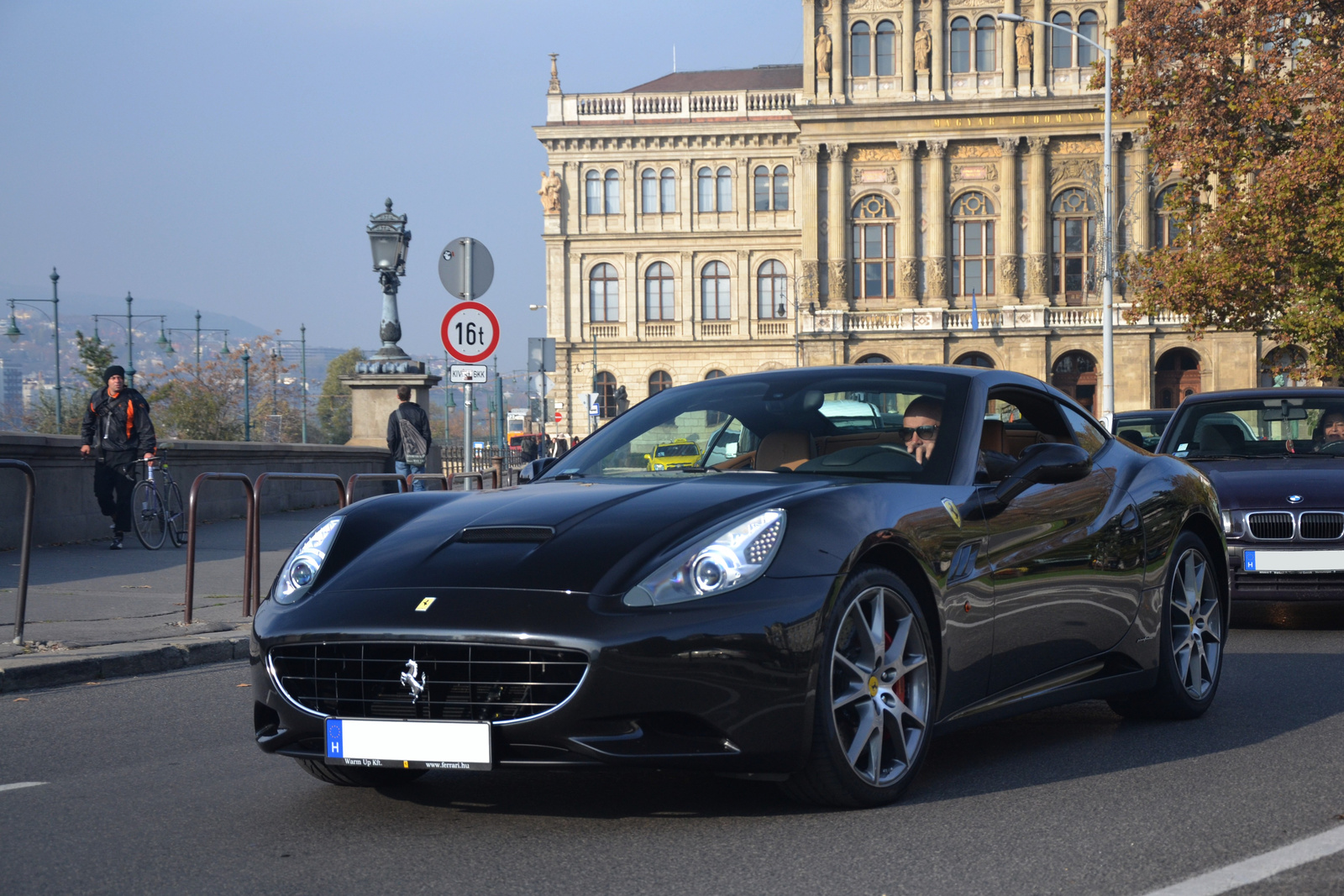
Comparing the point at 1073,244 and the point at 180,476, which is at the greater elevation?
the point at 1073,244

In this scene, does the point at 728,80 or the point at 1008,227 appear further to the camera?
the point at 728,80

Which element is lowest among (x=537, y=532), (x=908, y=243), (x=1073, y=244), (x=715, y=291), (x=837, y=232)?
(x=537, y=532)

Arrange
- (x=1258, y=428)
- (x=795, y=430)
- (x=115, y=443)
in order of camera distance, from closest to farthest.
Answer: (x=795, y=430) → (x=1258, y=428) → (x=115, y=443)

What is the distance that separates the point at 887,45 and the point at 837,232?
895 cm

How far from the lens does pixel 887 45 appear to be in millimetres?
70062

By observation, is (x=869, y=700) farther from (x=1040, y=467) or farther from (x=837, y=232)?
(x=837, y=232)

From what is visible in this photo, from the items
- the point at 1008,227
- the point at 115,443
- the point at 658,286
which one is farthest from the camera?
the point at 658,286

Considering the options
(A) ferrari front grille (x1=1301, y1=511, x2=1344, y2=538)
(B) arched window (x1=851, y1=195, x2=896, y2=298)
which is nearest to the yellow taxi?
(A) ferrari front grille (x1=1301, y1=511, x2=1344, y2=538)

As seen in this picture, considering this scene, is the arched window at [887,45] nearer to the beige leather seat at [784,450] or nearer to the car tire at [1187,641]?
the car tire at [1187,641]

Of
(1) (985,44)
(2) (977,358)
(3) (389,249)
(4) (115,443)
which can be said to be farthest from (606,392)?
(4) (115,443)

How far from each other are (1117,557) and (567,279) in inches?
3037

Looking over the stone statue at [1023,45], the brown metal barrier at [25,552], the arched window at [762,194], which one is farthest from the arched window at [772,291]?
the brown metal barrier at [25,552]

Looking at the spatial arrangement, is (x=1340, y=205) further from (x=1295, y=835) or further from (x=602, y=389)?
(x=602, y=389)

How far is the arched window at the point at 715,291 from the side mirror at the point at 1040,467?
76.5 meters
